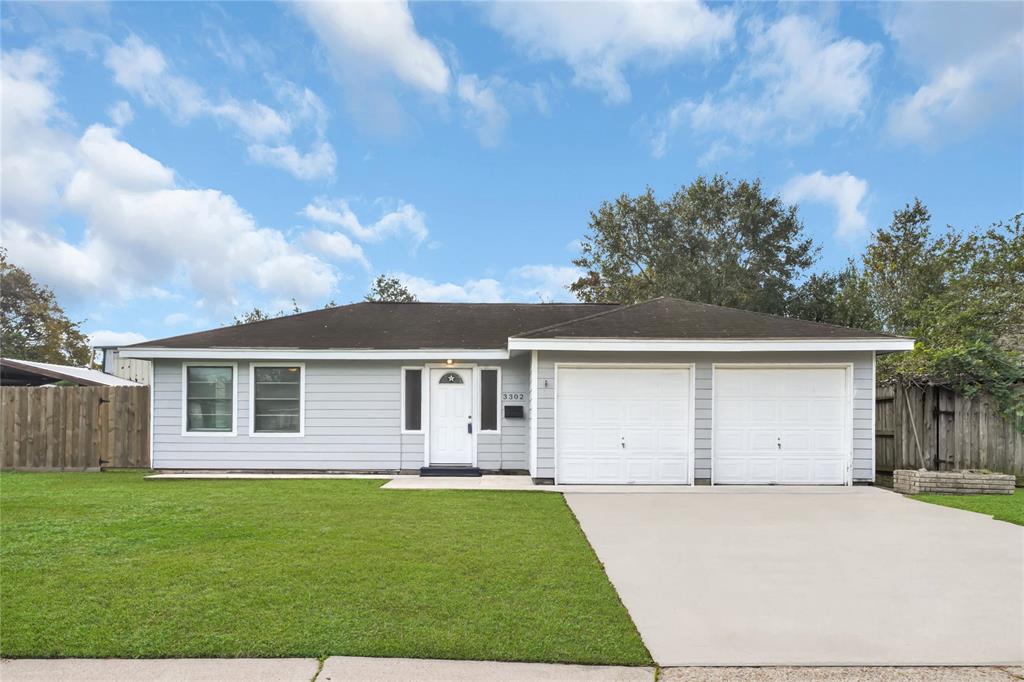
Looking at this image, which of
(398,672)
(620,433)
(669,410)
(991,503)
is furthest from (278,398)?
(991,503)

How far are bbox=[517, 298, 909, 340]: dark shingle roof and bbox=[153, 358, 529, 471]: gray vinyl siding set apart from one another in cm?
257

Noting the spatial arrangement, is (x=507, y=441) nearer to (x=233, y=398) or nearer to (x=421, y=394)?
(x=421, y=394)

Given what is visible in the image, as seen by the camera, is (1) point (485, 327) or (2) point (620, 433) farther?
(1) point (485, 327)

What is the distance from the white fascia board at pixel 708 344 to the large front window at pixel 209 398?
588 centimetres

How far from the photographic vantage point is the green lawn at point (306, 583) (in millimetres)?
3479

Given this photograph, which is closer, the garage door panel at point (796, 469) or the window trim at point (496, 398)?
the garage door panel at point (796, 469)

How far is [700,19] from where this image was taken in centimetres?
1327

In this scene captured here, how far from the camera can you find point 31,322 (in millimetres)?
31125

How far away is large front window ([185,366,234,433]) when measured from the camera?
12.2 meters

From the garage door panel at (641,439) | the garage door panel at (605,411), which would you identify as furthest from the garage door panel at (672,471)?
the garage door panel at (605,411)

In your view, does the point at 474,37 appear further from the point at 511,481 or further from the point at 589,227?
the point at 589,227

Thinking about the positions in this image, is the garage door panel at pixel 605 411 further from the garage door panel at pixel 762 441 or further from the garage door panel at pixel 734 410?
the garage door panel at pixel 762 441

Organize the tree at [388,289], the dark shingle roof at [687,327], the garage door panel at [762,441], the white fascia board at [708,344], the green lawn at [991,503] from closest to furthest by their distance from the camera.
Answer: the green lawn at [991,503]
the white fascia board at [708,344]
the dark shingle roof at [687,327]
the garage door panel at [762,441]
the tree at [388,289]

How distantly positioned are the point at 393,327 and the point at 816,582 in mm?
10113
